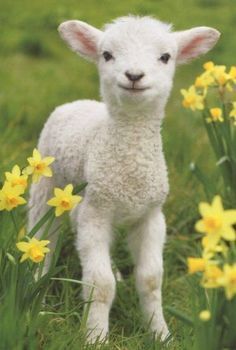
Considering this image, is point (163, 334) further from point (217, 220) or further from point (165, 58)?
point (217, 220)

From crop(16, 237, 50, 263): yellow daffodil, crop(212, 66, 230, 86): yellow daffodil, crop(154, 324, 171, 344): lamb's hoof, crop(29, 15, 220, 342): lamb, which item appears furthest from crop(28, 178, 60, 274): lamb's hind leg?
crop(16, 237, 50, 263): yellow daffodil

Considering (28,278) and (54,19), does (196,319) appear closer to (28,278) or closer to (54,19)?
(28,278)

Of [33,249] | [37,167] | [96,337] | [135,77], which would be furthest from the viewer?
[96,337]

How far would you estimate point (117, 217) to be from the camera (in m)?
4.02

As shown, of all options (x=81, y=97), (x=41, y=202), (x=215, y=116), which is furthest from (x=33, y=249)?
(x=81, y=97)

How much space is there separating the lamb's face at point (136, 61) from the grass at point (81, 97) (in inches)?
30.8

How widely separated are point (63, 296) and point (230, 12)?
6041mm

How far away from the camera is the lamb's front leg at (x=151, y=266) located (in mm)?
4082

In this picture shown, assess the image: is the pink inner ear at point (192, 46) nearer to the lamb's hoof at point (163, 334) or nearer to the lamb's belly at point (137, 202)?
the lamb's belly at point (137, 202)

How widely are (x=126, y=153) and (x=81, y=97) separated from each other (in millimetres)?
3374

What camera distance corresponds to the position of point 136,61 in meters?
3.72

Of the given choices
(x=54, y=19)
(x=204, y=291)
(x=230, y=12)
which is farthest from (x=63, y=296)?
(x=230, y=12)

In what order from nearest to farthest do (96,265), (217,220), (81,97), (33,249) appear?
1. (217,220)
2. (33,249)
3. (96,265)
4. (81,97)

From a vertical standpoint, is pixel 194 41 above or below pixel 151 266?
above
